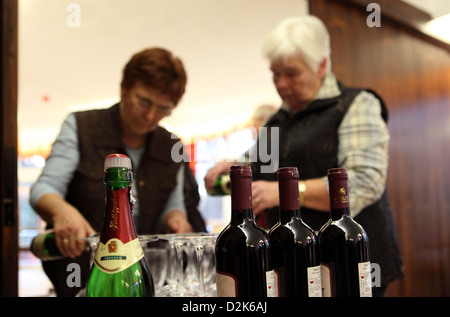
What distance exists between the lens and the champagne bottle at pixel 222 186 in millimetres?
1127

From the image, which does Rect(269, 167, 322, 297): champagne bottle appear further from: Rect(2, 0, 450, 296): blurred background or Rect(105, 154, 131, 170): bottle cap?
Rect(2, 0, 450, 296): blurred background

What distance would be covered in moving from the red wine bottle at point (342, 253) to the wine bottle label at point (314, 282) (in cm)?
2

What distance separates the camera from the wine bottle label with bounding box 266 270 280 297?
1.68 feet

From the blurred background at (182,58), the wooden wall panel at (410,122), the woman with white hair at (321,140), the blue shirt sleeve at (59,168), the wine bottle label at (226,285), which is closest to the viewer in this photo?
the wine bottle label at (226,285)

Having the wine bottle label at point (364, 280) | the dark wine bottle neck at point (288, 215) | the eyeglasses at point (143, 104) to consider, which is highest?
the eyeglasses at point (143, 104)

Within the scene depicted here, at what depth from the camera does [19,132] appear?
1.24 meters

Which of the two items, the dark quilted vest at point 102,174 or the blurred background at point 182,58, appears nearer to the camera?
the dark quilted vest at point 102,174

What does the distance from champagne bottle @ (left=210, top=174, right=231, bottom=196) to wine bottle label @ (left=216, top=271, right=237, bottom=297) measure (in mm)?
608

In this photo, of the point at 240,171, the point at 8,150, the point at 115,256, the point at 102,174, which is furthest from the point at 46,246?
the point at 240,171

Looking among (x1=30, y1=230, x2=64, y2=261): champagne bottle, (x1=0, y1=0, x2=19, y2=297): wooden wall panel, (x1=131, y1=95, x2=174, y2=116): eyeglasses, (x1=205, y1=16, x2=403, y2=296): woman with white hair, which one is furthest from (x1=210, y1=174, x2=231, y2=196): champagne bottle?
(x1=0, y1=0, x2=19, y2=297): wooden wall panel

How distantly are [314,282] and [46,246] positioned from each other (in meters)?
0.68

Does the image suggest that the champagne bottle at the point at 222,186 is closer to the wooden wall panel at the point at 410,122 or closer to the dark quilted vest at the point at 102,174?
the dark quilted vest at the point at 102,174

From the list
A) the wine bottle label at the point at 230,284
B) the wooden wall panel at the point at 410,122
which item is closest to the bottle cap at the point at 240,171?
the wine bottle label at the point at 230,284
